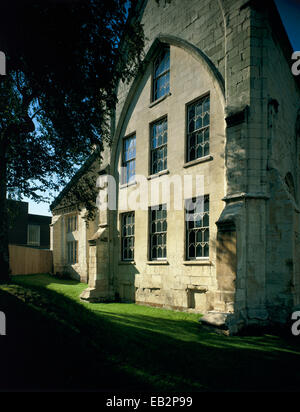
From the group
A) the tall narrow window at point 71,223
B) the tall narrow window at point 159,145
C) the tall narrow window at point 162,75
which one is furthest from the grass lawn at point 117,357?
the tall narrow window at point 71,223

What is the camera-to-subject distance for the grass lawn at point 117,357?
4109mm

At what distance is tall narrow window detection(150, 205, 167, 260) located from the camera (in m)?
11.6

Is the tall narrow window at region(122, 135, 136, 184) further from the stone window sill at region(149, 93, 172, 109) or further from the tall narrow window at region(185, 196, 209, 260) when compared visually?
the tall narrow window at region(185, 196, 209, 260)

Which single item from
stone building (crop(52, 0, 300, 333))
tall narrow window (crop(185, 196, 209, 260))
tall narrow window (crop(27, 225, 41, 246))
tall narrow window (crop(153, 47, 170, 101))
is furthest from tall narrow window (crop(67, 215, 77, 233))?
tall narrow window (crop(27, 225, 41, 246))

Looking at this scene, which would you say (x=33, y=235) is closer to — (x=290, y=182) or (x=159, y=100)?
(x=159, y=100)

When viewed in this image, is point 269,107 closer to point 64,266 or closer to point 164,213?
point 164,213

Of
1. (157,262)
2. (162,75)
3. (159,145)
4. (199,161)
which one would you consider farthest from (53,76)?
(157,262)

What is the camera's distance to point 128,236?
44.3 ft

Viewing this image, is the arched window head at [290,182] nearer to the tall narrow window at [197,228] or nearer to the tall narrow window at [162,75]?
the tall narrow window at [197,228]

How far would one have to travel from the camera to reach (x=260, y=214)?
326 inches

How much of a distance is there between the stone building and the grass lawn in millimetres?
1448

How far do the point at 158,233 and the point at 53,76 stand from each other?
7.05 m

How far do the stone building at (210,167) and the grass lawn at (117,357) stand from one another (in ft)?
4.75
